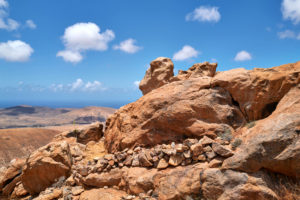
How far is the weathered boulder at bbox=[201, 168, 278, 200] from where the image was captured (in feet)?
18.5

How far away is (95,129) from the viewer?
47.8 feet

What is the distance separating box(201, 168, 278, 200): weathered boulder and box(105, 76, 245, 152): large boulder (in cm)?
241

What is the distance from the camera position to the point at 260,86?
27.3 feet

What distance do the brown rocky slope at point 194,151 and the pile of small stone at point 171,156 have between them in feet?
0.12

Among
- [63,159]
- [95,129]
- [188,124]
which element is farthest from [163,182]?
[95,129]

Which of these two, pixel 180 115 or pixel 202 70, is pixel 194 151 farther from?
pixel 202 70

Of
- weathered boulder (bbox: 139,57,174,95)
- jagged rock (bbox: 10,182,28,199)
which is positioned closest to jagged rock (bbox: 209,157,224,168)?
weathered boulder (bbox: 139,57,174,95)

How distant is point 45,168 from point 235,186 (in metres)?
9.99

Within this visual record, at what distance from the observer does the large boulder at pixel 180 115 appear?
871 cm

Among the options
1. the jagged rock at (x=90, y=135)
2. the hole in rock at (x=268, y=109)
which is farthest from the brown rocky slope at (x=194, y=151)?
the jagged rock at (x=90, y=135)

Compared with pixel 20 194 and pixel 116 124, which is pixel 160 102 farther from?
pixel 20 194

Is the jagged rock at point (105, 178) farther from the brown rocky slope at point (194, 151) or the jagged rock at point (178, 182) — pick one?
the jagged rock at point (178, 182)

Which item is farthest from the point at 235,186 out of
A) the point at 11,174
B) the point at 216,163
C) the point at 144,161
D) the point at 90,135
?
the point at 11,174

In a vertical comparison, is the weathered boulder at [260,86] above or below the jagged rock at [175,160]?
above
